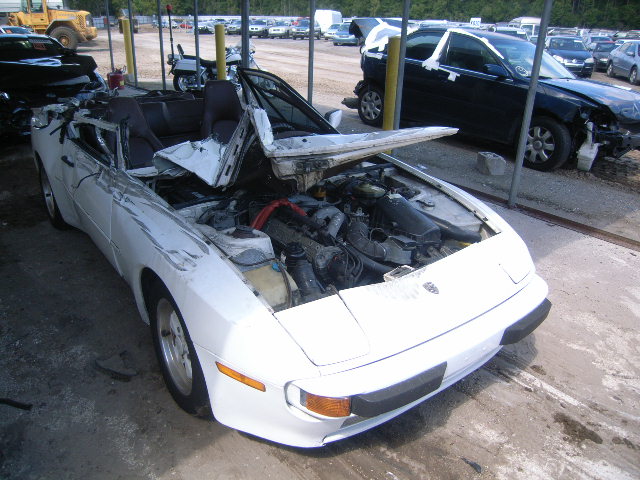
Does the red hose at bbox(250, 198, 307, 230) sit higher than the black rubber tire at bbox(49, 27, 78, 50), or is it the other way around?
the black rubber tire at bbox(49, 27, 78, 50)

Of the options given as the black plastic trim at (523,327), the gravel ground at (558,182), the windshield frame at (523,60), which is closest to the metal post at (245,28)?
the gravel ground at (558,182)

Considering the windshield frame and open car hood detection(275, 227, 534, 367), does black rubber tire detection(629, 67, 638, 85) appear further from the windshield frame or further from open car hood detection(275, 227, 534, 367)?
open car hood detection(275, 227, 534, 367)

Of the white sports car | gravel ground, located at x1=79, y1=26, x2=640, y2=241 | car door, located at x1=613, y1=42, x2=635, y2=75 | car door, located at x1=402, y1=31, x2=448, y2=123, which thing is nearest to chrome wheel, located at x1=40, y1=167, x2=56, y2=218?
the white sports car

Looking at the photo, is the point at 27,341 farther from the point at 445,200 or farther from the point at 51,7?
the point at 51,7

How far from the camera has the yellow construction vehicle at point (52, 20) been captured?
23219mm

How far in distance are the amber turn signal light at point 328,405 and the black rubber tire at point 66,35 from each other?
25595 millimetres

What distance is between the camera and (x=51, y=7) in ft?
77.6

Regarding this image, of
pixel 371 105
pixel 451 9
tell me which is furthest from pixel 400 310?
pixel 451 9

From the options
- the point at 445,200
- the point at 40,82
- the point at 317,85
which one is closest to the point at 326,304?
the point at 445,200

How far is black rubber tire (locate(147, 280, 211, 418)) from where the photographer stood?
2373 mm

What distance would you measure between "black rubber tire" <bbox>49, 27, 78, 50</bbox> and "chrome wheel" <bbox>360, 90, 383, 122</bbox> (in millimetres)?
19359

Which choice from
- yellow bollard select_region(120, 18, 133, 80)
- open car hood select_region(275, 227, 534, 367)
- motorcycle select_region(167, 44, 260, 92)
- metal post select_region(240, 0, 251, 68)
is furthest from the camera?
yellow bollard select_region(120, 18, 133, 80)

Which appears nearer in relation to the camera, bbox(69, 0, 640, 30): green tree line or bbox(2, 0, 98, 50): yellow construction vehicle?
bbox(2, 0, 98, 50): yellow construction vehicle

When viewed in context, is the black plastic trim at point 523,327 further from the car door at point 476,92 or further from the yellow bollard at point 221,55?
the yellow bollard at point 221,55
